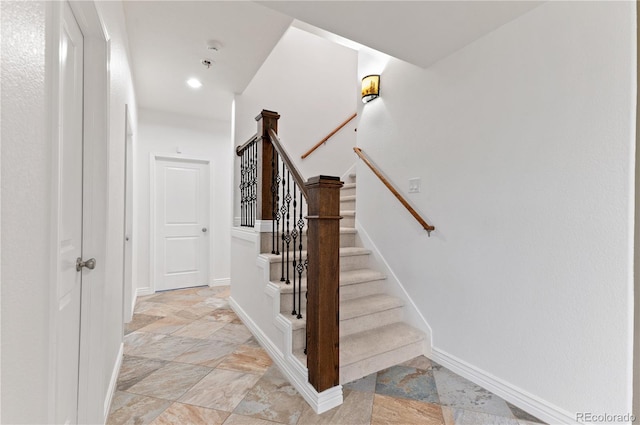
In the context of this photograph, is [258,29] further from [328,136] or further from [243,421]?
[243,421]

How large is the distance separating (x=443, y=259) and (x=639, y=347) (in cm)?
194

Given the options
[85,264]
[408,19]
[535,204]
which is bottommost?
[85,264]

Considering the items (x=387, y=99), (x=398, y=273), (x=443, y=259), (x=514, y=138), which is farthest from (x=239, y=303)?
(x=514, y=138)

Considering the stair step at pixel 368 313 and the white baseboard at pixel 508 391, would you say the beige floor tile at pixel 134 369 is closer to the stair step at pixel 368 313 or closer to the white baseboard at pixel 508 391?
the stair step at pixel 368 313

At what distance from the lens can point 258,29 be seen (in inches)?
93.1

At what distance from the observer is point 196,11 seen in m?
2.14

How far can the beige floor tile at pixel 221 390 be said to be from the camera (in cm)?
174

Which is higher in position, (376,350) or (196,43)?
(196,43)

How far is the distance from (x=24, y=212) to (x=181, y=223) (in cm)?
397

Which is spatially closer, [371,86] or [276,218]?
[276,218]

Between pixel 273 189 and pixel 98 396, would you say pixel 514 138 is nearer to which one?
pixel 273 189

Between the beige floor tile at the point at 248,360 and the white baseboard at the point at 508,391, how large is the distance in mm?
1308

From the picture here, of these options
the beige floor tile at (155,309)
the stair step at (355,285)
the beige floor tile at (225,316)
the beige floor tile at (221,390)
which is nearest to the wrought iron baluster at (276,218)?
the stair step at (355,285)

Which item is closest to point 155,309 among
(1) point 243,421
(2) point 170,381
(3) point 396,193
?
(2) point 170,381
